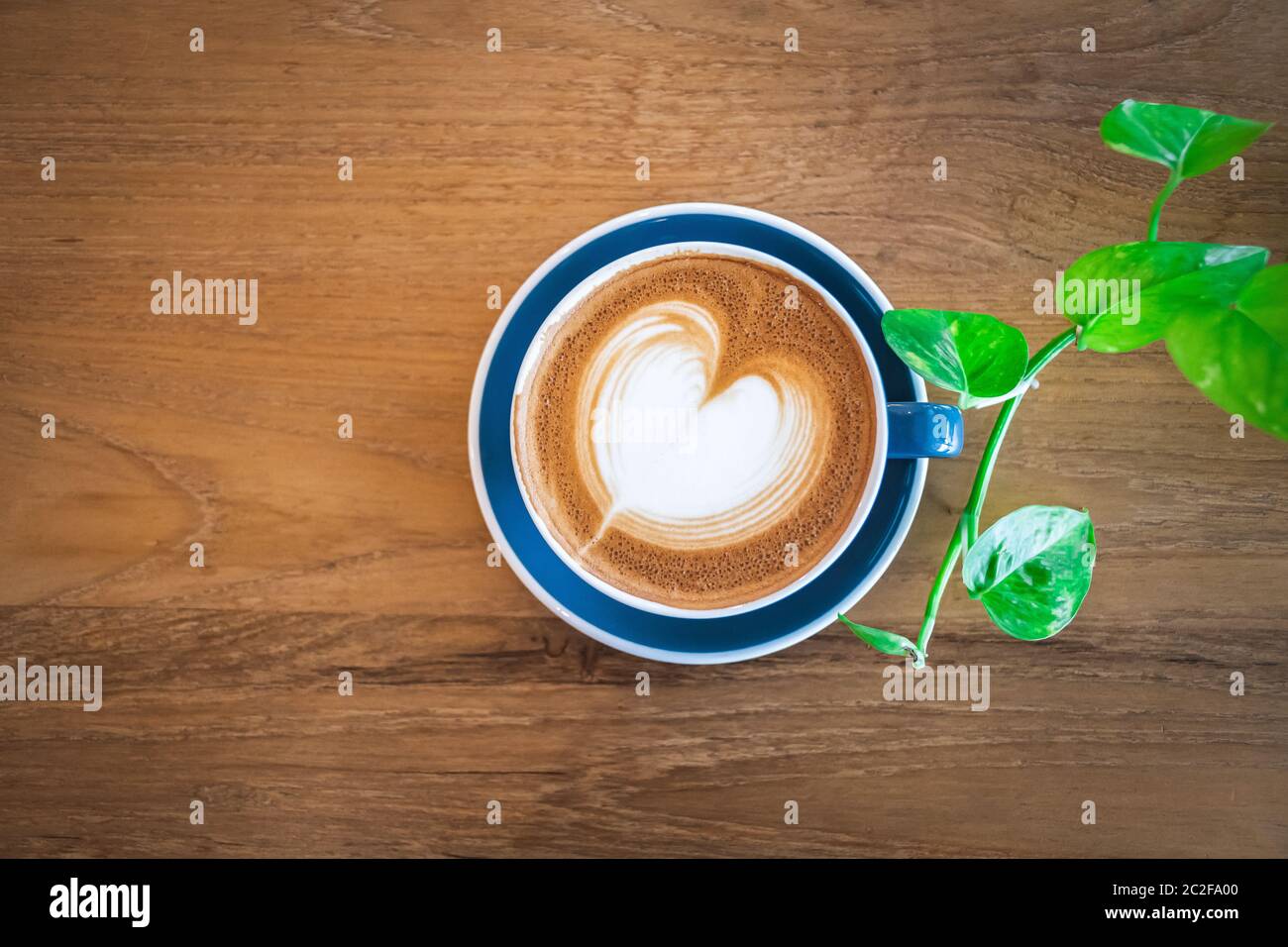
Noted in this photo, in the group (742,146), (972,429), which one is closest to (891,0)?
(742,146)

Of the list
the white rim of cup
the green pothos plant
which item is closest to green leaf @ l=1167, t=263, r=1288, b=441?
the green pothos plant

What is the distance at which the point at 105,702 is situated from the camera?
1139 millimetres

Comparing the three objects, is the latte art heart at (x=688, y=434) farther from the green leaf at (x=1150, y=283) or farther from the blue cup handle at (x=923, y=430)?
the green leaf at (x=1150, y=283)

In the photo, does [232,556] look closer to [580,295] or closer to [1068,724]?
[580,295]

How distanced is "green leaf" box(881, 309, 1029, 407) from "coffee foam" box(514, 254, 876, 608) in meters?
0.10

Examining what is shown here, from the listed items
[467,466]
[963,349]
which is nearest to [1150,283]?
[963,349]

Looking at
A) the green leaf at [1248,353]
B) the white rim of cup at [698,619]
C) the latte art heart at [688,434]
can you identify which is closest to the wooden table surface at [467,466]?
the white rim of cup at [698,619]

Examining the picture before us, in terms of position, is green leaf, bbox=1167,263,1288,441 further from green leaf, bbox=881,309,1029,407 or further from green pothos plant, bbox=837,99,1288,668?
green leaf, bbox=881,309,1029,407

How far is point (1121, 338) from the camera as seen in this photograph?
869 mm

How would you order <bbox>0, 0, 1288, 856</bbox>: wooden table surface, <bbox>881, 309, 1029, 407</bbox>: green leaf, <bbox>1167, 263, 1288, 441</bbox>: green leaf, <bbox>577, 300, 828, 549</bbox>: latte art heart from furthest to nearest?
<bbox>0, 0, 1288, 856</bbox>: wooden table surface, <bbox>577, 300, 828, 549</bbox>: latte art heart, <bbox>881, 309, 1029, 407</bbox>: green leaf, <bbox>1167, 263, 1288, 441</bbox>: green leaf

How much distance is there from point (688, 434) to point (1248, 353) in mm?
541

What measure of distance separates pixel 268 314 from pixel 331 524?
0.28 meters

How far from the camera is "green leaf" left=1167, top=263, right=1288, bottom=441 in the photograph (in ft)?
2.56

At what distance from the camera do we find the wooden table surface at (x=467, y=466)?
1.13m
